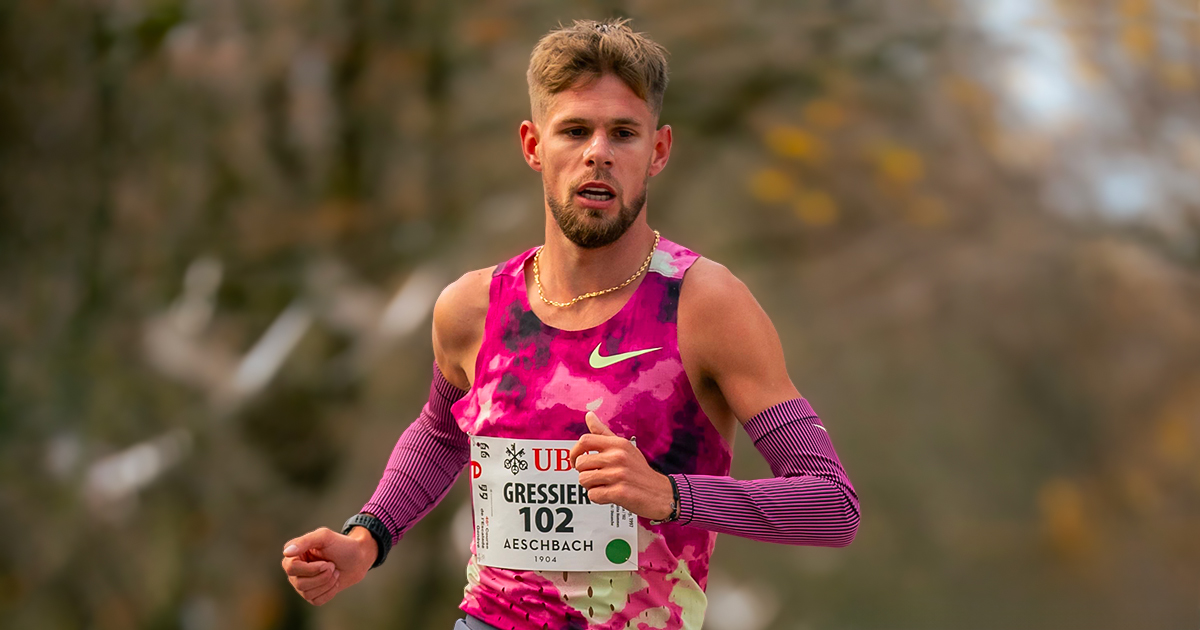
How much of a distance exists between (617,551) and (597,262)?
56 cm

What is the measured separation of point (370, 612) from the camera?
19.4ft

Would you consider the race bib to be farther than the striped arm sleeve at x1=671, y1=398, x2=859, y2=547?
Yes

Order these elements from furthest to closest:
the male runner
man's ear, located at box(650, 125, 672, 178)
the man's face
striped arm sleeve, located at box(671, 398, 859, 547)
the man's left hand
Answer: man's ear, located at box(650, 125, 672, 178)
the man's face
the male runner
striped arm sleeve, located at box(671, 398, 859, 547)
the man's left hand

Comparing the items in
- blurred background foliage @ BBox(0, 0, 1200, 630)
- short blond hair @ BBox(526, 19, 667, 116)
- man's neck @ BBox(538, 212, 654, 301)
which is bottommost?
man's neck @ BBox(538, 212, 654, 301)

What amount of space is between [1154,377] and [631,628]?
4143 millimetres

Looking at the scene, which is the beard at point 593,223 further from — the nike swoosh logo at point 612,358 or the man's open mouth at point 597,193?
the nike swoosh logo at point 612,358

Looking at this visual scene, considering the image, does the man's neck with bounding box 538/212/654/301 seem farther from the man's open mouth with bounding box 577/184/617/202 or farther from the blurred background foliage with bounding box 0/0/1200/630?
the blurred background foliage with bounding box 0/0/1200/630

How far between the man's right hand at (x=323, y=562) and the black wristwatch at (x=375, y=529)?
0.14 ft

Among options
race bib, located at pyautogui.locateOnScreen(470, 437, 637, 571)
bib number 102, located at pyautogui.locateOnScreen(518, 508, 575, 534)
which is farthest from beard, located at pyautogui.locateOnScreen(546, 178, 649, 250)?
bib number 102, located at pyautogui.locateOnScreen(518, 508, 575, 534)

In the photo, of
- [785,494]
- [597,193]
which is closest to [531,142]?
[597,193]

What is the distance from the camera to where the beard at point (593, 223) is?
2271 mm

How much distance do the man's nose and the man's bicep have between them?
0.30 m

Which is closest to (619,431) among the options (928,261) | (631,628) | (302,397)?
(631,628)

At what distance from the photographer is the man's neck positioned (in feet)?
7.61
